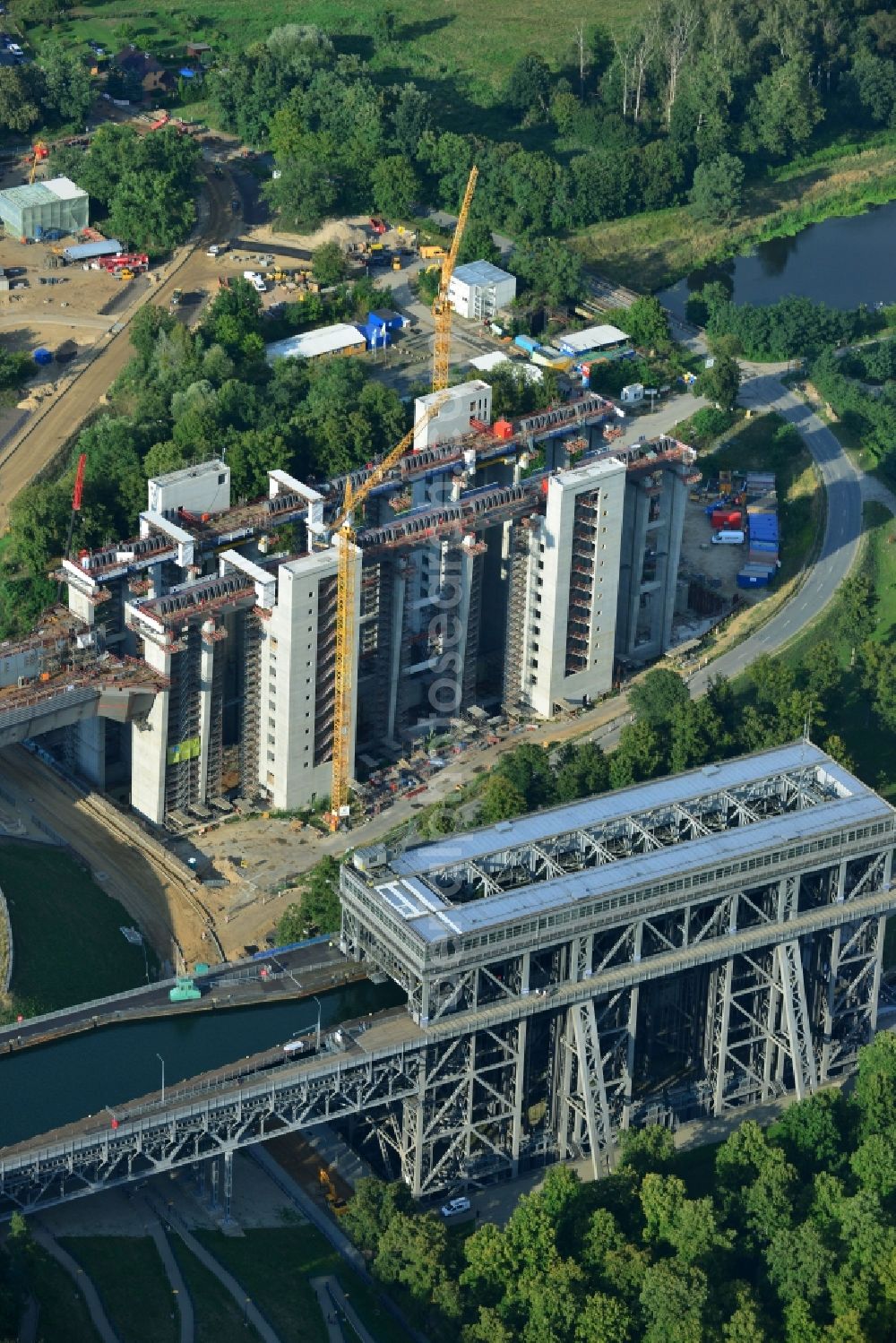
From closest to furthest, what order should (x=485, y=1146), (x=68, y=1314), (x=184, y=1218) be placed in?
(x=68, y=1314) < (x=184, y=1218) < (x=485, y=1146)

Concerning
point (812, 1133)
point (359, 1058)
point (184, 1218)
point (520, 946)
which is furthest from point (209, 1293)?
point (812, 1133)

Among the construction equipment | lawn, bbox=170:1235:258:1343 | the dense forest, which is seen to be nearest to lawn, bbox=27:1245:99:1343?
lawn, bbox=170:1235:258:1343


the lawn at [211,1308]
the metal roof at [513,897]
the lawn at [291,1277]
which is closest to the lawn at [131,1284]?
the lawn at [211,1308]

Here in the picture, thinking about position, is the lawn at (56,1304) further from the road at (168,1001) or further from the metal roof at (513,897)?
the metal roof at (513,897)

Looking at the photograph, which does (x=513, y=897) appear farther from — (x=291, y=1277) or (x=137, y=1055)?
(x=291, y=1277)

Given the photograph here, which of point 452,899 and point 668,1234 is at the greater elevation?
point 452,899

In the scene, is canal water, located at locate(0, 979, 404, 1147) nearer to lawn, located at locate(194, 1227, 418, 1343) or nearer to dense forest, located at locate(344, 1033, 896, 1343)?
lawn, located at locate(194, 1227, 418, 1343)

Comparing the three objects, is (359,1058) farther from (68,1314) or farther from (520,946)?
(68,1314)
